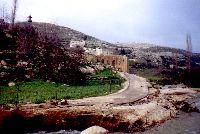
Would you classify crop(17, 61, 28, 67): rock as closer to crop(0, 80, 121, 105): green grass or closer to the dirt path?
crop(0, 80, 121, 105): green grass

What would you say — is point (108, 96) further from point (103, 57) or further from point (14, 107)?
point (103, 57)

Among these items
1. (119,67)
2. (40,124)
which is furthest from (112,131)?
(119,67)

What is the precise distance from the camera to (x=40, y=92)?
95.4 feet

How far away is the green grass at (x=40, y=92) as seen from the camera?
2573 cm

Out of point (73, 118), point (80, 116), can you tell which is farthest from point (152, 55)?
point (73, 118)

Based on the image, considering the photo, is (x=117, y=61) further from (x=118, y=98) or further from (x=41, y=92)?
(x=41, y=92)

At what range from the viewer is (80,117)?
76.2 feet

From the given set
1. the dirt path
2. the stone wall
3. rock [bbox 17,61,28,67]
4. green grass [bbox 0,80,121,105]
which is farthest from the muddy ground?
the stone wall

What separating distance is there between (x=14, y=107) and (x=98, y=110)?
6.51m

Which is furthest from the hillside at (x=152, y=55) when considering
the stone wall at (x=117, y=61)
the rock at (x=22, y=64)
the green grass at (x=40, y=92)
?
the green grass at (x=40, y=92)

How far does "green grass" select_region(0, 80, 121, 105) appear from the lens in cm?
2573

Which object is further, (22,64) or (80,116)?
(22,64)

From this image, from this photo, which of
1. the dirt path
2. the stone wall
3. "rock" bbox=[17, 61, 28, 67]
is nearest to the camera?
the dirt path

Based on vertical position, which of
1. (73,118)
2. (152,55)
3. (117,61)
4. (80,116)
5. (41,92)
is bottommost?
(73,118)
